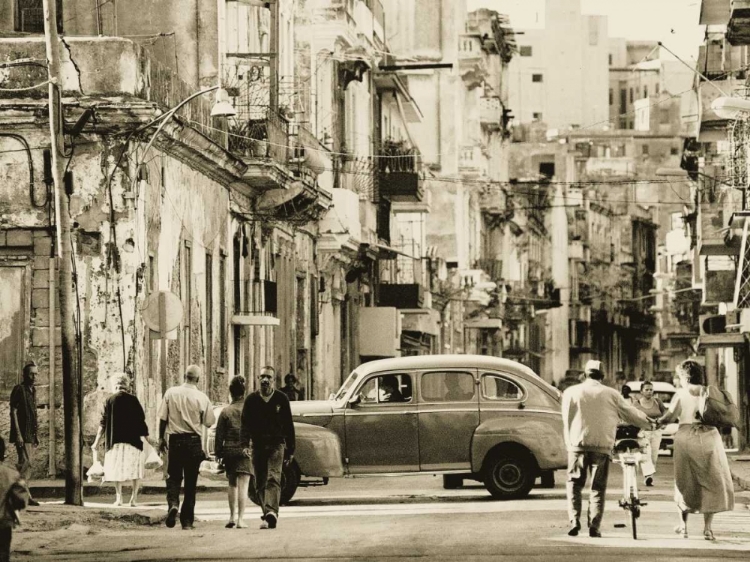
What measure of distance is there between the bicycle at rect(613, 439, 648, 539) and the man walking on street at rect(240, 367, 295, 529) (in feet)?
10.8

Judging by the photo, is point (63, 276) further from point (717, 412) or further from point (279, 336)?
point (279, 336)

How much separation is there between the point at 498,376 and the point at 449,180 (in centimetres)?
4125

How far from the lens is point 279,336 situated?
133 ft

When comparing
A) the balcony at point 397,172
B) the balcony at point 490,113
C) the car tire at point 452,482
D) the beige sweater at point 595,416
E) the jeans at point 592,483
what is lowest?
the car tire at point 452,482

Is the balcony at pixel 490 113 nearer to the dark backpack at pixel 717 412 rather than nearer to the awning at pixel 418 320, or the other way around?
the awning at pixel 418 320

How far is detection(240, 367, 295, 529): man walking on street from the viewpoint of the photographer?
19.8 metres

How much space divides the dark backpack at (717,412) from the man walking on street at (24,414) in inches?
398

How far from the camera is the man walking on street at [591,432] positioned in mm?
18406

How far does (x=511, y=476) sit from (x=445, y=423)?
1.03 metres

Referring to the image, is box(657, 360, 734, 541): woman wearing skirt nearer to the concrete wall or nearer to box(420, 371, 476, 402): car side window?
box(420, 371, 476, 402): car side window

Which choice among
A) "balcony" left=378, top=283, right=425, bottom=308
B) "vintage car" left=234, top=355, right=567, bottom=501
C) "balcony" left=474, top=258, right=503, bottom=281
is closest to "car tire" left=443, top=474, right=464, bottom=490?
"vintage car" left=234, top=355, right=567, bottom=501

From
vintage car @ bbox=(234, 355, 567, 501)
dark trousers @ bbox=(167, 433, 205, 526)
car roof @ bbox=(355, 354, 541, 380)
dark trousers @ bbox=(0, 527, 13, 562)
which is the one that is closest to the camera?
dark trousers @ bbox=(0, 527, 13, 562)

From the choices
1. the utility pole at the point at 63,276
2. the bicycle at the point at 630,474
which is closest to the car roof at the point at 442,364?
the utility pole at the point at 63,276

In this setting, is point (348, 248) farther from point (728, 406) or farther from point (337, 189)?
point (728, 406)
